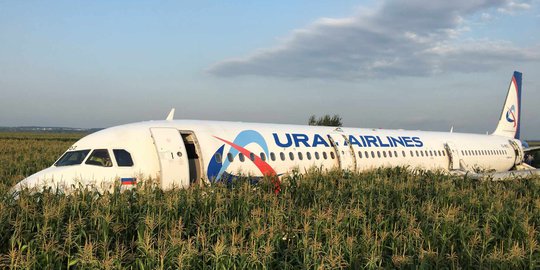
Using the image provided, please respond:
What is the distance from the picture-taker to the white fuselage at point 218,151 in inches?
506

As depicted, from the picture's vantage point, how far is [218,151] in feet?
50.3

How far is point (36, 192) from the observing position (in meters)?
9.77

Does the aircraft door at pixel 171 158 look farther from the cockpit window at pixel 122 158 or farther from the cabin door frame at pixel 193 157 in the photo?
the cockpit window at pixel 122 158

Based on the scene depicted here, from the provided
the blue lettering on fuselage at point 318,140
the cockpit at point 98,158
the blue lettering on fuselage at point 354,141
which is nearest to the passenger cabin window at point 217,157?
the cockpit at point 98,158

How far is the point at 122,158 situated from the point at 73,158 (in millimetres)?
1500

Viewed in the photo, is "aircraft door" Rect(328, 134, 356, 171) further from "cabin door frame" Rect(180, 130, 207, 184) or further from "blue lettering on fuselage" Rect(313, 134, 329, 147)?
"cabin door frame" Rect(180, 130, 207, 184)

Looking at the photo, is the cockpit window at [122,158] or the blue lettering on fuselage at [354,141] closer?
the cockpit window at [122,158]

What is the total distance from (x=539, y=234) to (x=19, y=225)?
937cm

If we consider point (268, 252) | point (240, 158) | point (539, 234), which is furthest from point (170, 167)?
point (539, 234)

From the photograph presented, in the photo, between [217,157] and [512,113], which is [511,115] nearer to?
[512,113]

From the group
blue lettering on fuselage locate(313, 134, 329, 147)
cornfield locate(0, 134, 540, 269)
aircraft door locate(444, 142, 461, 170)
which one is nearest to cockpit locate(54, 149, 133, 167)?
cornfield locate(0, 134, 540, 269)

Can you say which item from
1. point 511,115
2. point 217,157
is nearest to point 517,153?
point 511,115

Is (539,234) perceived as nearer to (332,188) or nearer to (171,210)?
(332,188)

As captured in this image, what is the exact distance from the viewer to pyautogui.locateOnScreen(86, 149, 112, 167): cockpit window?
1296cm
